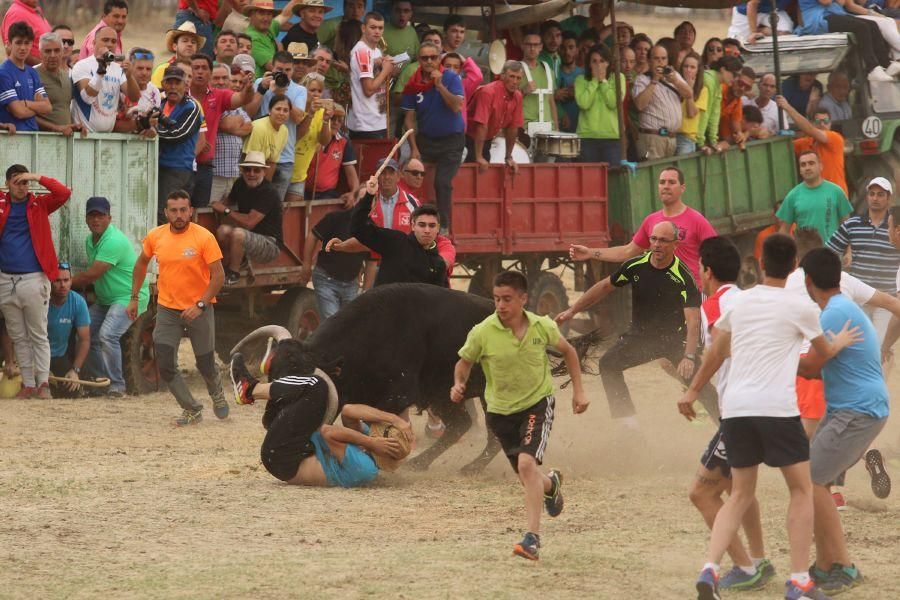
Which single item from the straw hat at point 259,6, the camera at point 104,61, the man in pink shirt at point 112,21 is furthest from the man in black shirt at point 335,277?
the man in pink shirt at point 112,21

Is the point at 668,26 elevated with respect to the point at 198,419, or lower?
elevated

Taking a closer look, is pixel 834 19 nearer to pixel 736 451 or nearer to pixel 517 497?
pixel 517 497

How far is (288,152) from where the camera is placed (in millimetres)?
13875

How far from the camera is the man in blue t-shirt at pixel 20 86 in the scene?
12273 mm

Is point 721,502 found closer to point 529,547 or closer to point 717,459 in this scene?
point 717,459

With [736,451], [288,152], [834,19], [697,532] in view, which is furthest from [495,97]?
[736,451]

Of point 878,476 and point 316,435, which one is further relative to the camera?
point 316,435

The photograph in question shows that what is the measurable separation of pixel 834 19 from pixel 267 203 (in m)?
8.89

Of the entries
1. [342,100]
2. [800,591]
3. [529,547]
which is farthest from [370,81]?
[800,591]

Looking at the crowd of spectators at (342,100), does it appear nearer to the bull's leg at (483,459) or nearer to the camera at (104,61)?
the camera at (104,61)

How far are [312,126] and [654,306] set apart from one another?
4773mm

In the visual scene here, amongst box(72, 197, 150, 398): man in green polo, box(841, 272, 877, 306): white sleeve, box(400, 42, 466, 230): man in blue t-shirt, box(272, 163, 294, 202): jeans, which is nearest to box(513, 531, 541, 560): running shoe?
box(841, 272, 877, 306): white sleeve

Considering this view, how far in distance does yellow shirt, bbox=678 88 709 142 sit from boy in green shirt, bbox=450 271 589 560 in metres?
9.78

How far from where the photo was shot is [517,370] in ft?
25.6
